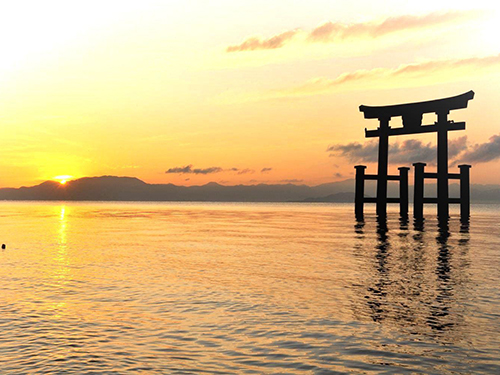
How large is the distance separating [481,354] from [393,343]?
3.44 feet

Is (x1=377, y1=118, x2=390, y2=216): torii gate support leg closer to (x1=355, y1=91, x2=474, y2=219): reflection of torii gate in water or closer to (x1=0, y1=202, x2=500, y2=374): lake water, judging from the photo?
(x1=355, y1=91, x2=474, y2=219): reflection of torii gate in water

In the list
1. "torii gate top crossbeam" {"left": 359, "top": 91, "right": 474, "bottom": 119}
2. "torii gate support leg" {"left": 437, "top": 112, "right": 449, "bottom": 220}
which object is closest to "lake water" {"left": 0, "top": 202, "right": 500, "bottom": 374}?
"torii gate support leg" {"left": 437, "top": 112, "right": 449, "bottom": 220}

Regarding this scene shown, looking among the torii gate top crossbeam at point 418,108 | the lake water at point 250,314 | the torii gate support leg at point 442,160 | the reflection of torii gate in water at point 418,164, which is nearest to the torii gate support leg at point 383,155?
the reflection of torii gate in water at point 418,164

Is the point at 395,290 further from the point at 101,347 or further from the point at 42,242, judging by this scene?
the point at 42,242

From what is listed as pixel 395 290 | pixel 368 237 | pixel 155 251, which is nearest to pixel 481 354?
pixel 395 290

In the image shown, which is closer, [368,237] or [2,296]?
[2,296]

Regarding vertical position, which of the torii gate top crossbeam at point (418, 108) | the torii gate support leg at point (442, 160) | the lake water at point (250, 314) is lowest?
the lake water at point (250, 314)

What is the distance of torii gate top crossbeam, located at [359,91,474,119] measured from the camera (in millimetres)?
34281

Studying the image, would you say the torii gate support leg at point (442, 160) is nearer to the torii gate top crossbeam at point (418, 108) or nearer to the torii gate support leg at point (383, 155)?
the torii gate top crossbeam at point (418, 108)

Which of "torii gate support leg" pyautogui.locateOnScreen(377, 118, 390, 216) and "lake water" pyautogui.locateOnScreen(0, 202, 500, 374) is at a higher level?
"torii gate support leg" pyautogui.locateOnScreen(377, 118, 390, 216)

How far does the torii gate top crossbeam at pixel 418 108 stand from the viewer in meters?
34.3

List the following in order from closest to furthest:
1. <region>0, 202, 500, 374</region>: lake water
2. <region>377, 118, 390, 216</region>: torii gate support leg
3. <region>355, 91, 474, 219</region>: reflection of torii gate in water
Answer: <region>0, 202, 500, 374</region>: lake water < <region>355, 91, 474, 219</region>: reflection of torii gate in water < <region>377, 118, 390, 216</region>: torii gate support leg

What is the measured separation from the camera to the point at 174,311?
28.7ft

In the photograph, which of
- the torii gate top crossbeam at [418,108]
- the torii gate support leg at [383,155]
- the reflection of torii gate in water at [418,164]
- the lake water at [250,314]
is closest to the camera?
the lake water at [250,314]
